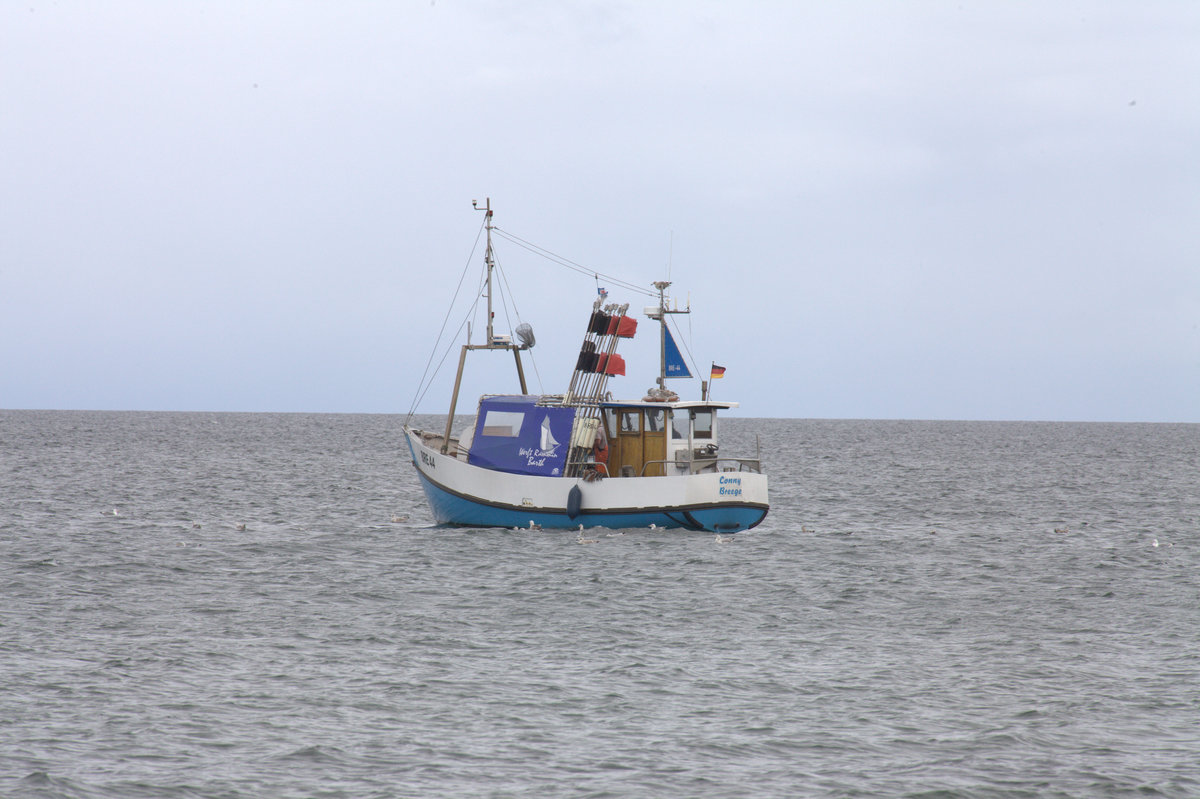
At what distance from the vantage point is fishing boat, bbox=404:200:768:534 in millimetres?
29562

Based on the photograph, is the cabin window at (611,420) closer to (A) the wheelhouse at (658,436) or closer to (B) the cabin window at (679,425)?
(A) the wheelhouse at (658,436)

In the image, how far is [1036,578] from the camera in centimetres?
2609

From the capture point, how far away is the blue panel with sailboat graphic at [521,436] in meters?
30.1

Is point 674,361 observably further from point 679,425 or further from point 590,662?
point 590,662

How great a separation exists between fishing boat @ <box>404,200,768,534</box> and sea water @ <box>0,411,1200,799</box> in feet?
2.56

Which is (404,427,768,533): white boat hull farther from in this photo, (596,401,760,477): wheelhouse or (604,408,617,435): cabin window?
(604,408,617,435): cabin window

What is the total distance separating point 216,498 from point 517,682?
32.6 metres

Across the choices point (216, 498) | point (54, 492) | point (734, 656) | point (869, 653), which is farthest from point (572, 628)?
point (54, 492)

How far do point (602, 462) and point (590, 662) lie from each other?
13.7m

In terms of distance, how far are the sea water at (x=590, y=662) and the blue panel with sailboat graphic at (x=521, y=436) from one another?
1.87 m

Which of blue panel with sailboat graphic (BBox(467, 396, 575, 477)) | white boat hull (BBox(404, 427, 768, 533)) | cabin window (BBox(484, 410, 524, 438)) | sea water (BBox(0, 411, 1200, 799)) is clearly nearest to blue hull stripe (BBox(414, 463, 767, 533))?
white boat hull (BBox(404, 427, 768, 533))

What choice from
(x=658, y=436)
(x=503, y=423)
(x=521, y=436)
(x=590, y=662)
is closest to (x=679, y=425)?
(x=658, y=436)

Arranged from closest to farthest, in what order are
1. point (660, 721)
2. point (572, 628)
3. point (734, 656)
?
1. point (660, 721)
2. point (734, 656)
3. point (572, 628)

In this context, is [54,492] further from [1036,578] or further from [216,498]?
[1036,578]
